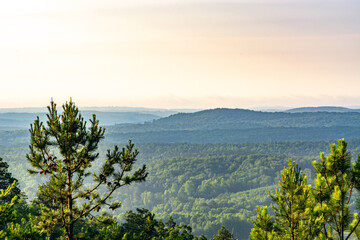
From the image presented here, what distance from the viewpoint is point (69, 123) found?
75.9 feet

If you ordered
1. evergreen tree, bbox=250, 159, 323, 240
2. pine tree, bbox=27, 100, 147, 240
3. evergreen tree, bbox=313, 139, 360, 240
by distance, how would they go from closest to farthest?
evergreen tree, bbox=250, 159, 323, 240 < evergreen tree, bbox=313, 139, 360, 240 < pine tree, bbox=27, 100, 147, 240

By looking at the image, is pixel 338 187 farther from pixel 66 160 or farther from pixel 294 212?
pixel 66 160

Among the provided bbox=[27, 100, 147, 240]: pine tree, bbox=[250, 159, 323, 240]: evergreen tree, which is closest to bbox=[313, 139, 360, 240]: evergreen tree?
bbox=[250, 159, 323, 240]: evergreen tree

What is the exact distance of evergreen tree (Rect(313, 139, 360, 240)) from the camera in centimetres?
1956

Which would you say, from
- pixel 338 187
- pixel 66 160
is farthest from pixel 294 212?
pixel 66 160

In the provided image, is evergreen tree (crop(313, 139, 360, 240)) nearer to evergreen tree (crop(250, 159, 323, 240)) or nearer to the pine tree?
evergreen tree (crop(250, 159, 323, 240))

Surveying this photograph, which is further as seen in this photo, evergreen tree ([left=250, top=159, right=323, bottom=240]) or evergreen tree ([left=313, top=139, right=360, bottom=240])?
evergreen tree ([left=313, top=139, right=360, bottom=240])

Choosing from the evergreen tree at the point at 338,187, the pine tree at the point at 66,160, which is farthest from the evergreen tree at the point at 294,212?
the pine tree at the point at 66,160

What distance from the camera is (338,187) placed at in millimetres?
19922

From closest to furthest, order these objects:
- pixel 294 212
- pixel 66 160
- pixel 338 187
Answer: pixel 338 187 → pixel 294 212 → pixel 66 160

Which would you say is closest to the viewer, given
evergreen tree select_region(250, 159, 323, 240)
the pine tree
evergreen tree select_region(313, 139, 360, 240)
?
evergreen tree select_region(250, 159, 323, 240)

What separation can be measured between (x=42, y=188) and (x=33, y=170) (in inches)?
77.1

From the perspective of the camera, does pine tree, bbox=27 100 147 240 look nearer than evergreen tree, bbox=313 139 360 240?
No

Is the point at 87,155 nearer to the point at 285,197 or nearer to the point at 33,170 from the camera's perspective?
the point at 33,170
